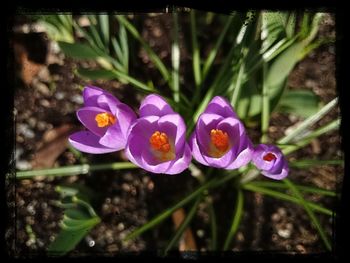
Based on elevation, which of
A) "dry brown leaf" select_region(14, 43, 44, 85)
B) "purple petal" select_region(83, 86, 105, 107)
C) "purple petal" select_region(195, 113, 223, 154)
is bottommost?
"purple petal" select_region(195, 113, 223, 154)

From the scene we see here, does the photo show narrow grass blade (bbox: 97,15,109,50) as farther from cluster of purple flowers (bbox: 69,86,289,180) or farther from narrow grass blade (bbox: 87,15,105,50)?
cluster of purple flowers (bbox: 69,86,289,180)

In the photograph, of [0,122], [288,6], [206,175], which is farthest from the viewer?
[206,175]

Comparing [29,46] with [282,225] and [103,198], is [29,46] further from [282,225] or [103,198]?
[282,225]

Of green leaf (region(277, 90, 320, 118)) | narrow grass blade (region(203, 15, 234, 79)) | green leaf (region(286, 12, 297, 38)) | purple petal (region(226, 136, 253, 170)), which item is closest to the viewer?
purple petal (region(226, 136, 253, 170))

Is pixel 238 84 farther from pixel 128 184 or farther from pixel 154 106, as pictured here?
pixel 128 184

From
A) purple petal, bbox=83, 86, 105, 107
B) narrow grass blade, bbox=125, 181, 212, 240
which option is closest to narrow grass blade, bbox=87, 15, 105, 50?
purple petal, bbox=83, 86, 105, 107

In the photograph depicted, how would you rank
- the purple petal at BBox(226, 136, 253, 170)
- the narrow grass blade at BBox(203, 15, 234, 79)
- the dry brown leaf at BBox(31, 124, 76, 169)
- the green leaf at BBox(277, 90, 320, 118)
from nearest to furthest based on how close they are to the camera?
1. the purple petal at BBox(226, 136, 253, 170)
2. the narrow grass blade at BBox(203, 15, 234, 79)
3. the green leaf at BBox(277, 90, 320, 118)
4. the dry brown leaf at BBox(31, 124, 76, 169)

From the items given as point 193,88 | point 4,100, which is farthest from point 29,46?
point 193,88
